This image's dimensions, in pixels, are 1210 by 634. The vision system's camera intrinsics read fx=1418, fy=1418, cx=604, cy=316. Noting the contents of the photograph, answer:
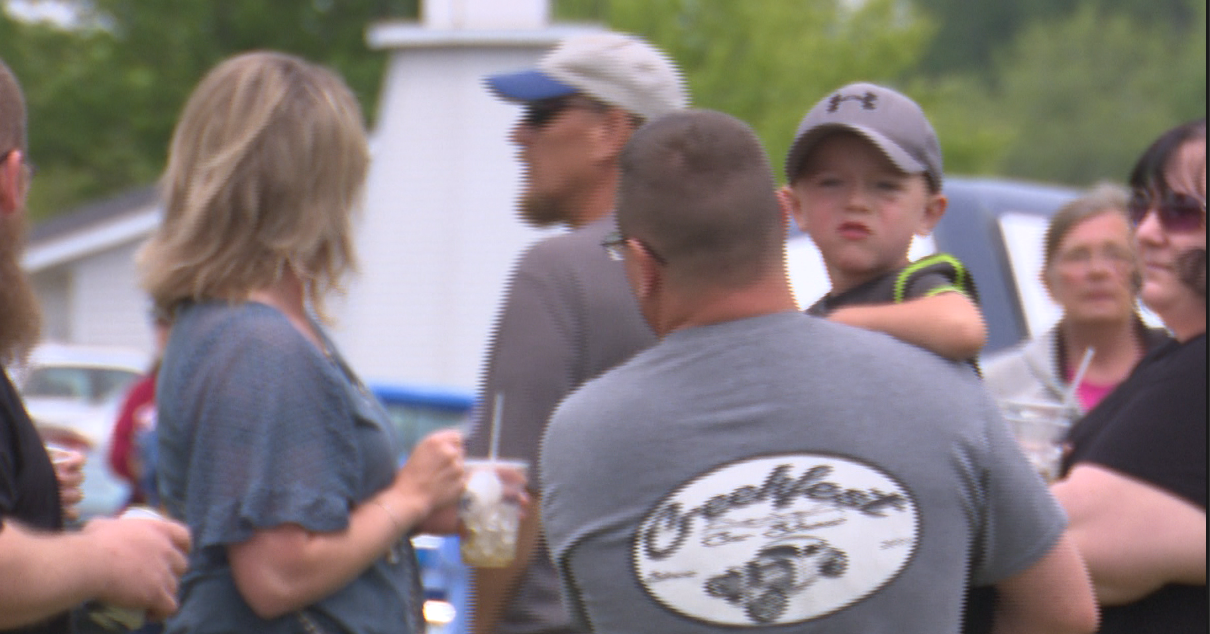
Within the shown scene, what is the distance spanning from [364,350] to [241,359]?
889cm

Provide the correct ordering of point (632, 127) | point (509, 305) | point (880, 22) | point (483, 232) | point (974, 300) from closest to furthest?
point (974, 300), point (509, 305), point (632, 127), point (483, 232), point (880, 22)

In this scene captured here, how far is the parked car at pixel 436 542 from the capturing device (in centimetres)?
460

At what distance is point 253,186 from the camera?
8.74 feet

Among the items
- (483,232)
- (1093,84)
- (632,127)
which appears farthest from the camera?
(1093,84)

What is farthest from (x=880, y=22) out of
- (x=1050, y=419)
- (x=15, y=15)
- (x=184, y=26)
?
(x=1050, y=419)

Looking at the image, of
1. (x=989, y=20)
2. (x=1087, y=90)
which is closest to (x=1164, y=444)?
(x=1087, y=90)

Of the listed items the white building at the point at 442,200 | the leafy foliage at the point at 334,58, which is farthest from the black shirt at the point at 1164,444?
the leafy foliage at the point at 334,58

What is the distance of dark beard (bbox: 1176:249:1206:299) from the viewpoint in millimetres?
2594

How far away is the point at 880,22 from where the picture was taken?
27547 millimetres

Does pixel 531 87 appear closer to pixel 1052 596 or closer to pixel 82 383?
pixel 1052 596

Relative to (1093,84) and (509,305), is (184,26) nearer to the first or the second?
(509,305)

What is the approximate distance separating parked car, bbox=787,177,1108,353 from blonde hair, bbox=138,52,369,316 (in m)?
2.88

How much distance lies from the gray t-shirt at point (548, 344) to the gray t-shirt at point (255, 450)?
9.9 inches

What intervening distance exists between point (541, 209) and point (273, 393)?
30.6 inches
